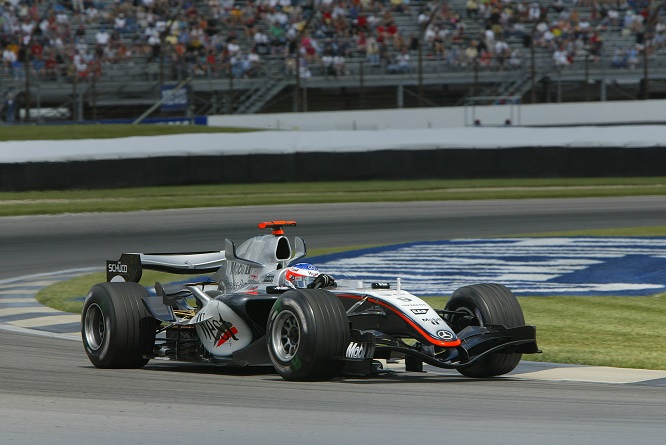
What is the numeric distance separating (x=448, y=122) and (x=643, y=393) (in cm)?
2355

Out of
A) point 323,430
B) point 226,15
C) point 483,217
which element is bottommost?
point 483,217

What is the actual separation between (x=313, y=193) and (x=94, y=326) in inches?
666

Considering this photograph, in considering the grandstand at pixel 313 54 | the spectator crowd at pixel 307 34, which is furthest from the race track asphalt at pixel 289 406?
the spectator crowd at pixel 307 34

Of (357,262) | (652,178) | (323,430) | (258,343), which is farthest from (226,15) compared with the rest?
(323,430)

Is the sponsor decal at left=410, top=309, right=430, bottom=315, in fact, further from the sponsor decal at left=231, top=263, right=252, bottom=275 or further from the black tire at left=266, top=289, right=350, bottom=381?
the sponsor decal at left=231, top=263, right=252, bottom=275

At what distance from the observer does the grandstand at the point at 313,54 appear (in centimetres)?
3023

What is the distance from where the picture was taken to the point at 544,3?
109 ft

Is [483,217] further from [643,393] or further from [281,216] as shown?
[643,393]

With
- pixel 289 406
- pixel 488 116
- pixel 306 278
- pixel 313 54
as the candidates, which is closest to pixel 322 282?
pixel 306 278

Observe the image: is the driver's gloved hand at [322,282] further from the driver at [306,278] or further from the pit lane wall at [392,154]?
the pit lane wall at [392,154]

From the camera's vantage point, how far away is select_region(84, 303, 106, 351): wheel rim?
821 cm

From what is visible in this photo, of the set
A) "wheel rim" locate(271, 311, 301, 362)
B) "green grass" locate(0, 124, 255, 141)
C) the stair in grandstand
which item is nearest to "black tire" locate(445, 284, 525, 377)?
"wheel rim" locate(271, 311, 301, 362)

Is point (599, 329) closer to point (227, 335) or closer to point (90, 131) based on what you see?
Answer: point (227, 335)

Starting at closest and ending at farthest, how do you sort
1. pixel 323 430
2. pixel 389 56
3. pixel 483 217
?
pixel 323 430 → pixel 483 217 → pixel 389 56
